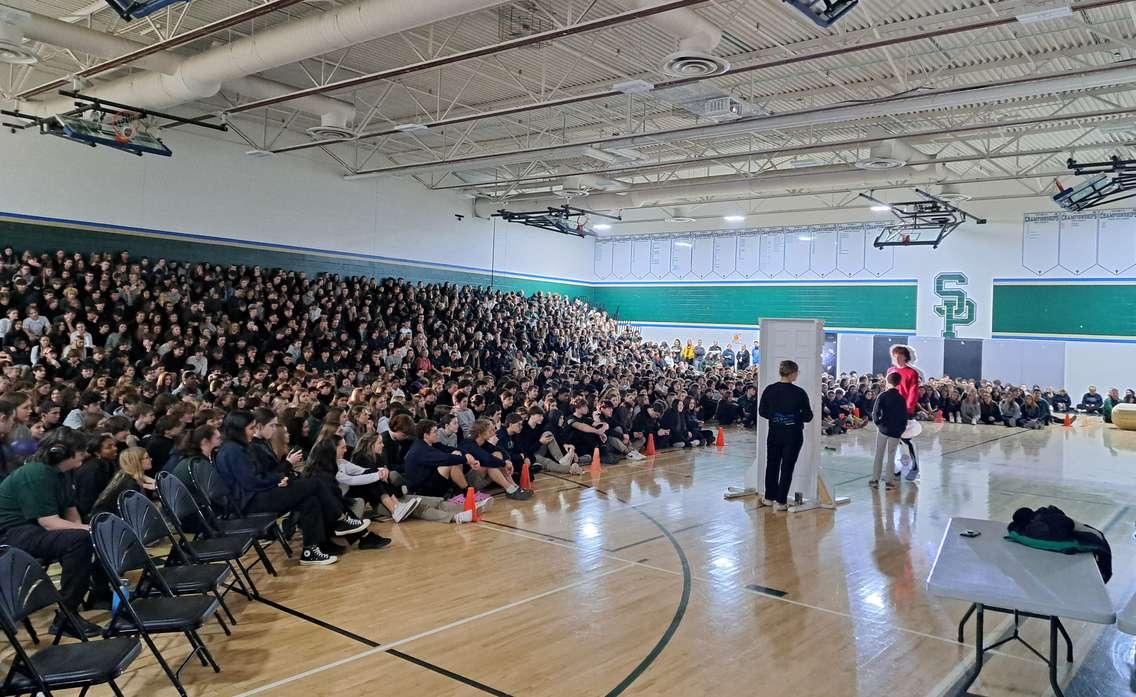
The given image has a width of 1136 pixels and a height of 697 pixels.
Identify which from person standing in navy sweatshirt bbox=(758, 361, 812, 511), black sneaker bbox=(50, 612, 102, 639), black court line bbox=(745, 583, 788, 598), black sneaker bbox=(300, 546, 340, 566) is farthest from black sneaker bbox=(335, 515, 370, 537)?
person standing in navy sweatshirt bbox=(758, 361, 812, 511)

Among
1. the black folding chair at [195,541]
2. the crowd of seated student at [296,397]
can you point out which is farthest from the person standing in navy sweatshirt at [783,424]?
the black folding chair at [195,541]

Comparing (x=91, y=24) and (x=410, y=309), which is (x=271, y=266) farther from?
(x=91, y=24)

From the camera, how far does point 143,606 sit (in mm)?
4031

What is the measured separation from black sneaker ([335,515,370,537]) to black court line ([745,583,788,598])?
132 inches

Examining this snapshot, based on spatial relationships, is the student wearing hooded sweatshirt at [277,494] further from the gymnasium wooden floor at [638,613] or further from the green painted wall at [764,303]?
the green painted wall at [764,303]

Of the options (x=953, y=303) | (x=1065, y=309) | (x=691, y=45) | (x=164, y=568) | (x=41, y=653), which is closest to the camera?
(x=41, y=653)

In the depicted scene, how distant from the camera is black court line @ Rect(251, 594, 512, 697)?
4191mm

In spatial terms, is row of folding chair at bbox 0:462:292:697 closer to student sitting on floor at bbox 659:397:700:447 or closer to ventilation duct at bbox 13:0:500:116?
ventilation duct at bbox 13:0:500:116

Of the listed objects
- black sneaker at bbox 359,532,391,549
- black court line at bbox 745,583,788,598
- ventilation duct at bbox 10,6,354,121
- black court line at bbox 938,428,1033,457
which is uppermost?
ventilation duct at bbox 10,6,354,121

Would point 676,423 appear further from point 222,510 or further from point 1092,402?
point 1092,402

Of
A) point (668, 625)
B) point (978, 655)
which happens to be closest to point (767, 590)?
point (668, 625)

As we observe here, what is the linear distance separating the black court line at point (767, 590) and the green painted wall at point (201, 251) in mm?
15322

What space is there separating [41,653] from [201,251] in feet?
51.5

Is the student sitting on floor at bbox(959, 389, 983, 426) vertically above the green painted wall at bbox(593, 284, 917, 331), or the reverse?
the green painted wall at bbox(593, 284, 917, 331)
